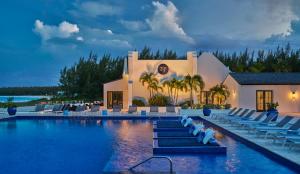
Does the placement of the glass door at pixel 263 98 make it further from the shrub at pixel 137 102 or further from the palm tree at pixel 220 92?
the shrub at pixel 137 102

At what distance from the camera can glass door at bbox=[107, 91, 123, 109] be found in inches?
1332

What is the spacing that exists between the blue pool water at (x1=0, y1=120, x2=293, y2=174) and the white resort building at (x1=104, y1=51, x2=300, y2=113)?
45.9 ft

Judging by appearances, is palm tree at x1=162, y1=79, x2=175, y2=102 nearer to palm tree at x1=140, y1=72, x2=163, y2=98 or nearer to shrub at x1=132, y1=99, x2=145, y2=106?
palm tree at x1=140, y1=72, x2=163, y2=98

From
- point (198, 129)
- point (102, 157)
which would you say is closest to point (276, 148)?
point (198, 129)

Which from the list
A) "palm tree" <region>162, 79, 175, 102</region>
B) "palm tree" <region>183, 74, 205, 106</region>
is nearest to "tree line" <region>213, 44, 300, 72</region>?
"palm tree" <region>183, 74, 205, 106</region>

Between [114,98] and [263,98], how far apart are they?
1158cm

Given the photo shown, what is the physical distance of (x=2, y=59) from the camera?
52.7m

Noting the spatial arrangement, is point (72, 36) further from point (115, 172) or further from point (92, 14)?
Result: point (115, 172)

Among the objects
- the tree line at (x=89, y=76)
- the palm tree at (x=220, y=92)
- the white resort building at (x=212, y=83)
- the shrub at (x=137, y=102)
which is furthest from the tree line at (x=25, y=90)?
the palm tree at (x=220, y=92)

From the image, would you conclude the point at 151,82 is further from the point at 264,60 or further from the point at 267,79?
the point at 264,60

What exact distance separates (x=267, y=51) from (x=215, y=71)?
18877 millimetres

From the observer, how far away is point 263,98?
1164 inches

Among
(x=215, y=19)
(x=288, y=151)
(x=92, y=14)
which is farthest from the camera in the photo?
(x=92, y=14)

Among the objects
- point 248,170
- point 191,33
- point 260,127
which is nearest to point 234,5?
point 191,33
